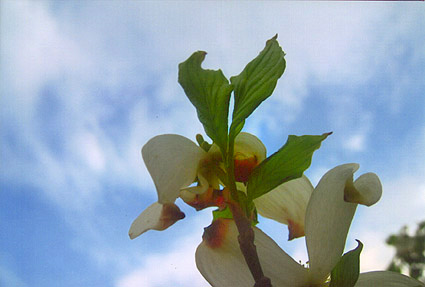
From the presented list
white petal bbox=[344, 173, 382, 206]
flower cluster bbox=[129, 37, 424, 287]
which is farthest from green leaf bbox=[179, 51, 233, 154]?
white petal bbox=[344, 173, 382, 206]

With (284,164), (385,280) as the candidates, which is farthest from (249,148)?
(385,280)

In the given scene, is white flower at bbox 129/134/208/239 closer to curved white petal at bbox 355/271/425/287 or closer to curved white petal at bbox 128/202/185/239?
curved white petal at bbox 128/202/185/239

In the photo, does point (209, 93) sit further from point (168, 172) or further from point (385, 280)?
point (385, 280)

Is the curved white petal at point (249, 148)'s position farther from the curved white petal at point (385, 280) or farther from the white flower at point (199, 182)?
the curved white petal at point (385, 280)

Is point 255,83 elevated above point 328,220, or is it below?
above

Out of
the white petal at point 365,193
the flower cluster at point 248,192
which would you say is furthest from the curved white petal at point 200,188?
the white petal at point 365,193

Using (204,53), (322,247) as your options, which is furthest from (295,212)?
(204,53)
